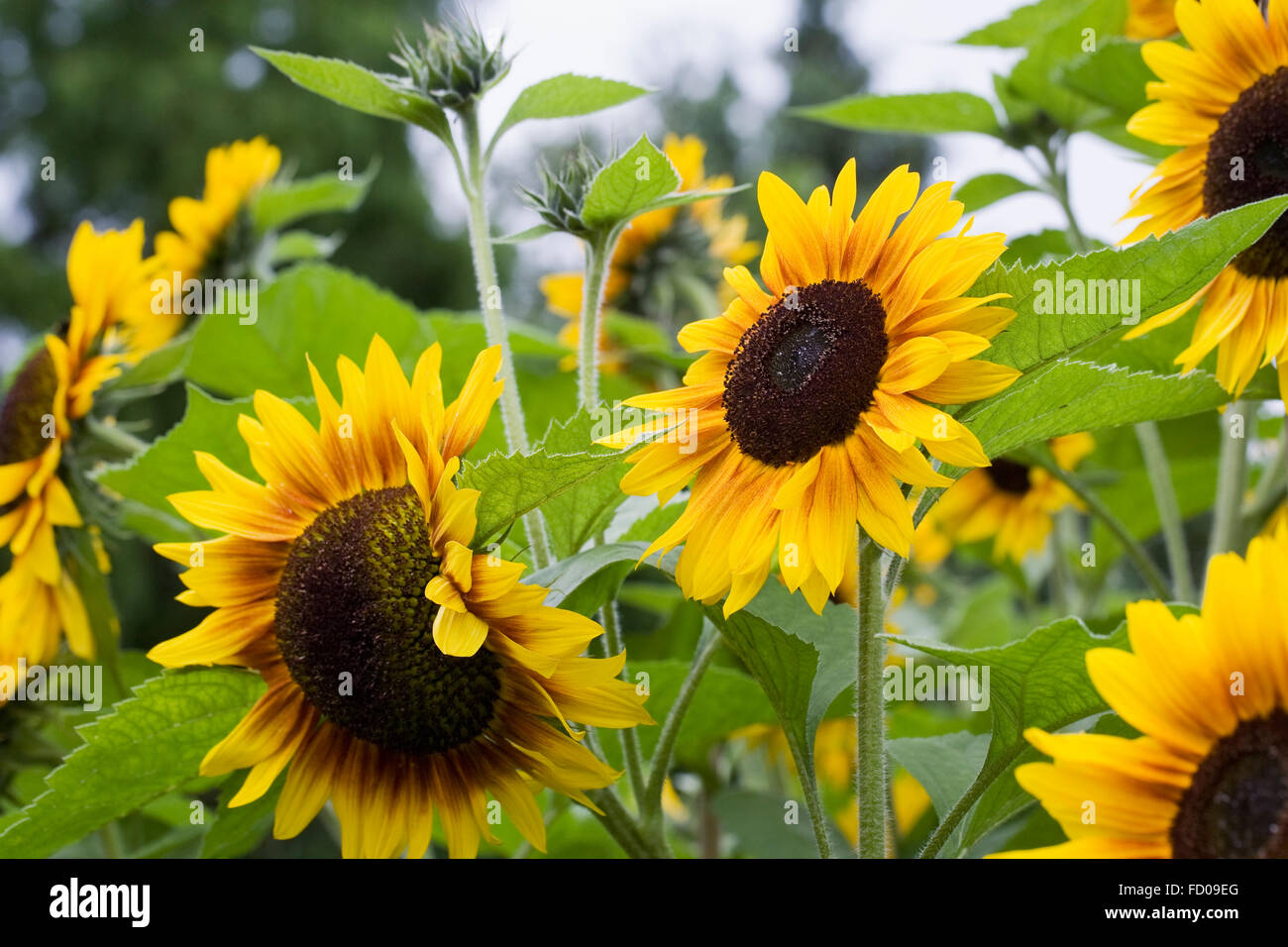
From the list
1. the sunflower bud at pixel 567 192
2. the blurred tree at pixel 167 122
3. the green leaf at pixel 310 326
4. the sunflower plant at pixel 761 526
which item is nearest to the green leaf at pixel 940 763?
the sunflower plant at pixel 761 526

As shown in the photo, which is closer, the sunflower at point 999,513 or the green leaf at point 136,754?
the green leaf at point 136,754

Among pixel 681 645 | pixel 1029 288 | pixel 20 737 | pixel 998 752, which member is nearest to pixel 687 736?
pixel 681 645

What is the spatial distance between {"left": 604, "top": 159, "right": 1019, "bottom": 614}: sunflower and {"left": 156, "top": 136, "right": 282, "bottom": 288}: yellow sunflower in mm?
908

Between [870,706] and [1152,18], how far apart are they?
54cm

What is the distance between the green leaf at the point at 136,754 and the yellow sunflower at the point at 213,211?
31.5 inches

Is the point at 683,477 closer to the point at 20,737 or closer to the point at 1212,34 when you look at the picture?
the point at 1212,34

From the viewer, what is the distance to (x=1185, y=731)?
1.33ft

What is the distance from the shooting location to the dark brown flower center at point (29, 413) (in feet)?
3.15

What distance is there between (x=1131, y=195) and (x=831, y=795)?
0.76 m

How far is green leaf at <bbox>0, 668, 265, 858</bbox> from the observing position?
0.61 metres

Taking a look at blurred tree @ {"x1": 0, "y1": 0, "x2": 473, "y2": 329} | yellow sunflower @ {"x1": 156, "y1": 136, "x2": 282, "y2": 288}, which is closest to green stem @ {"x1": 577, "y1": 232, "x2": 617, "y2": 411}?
yellow sunflower @ {"x1": 156, "y1": 136, "x2": 282, "y2": 288}

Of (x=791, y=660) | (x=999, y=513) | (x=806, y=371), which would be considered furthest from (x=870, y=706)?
(x=999, y=513)

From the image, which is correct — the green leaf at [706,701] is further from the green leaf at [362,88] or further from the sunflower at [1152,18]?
the sunflower at [1152,18]

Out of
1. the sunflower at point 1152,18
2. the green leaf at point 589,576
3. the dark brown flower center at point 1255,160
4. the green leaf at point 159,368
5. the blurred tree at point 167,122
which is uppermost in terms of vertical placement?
the blurred tree at point 167,122
